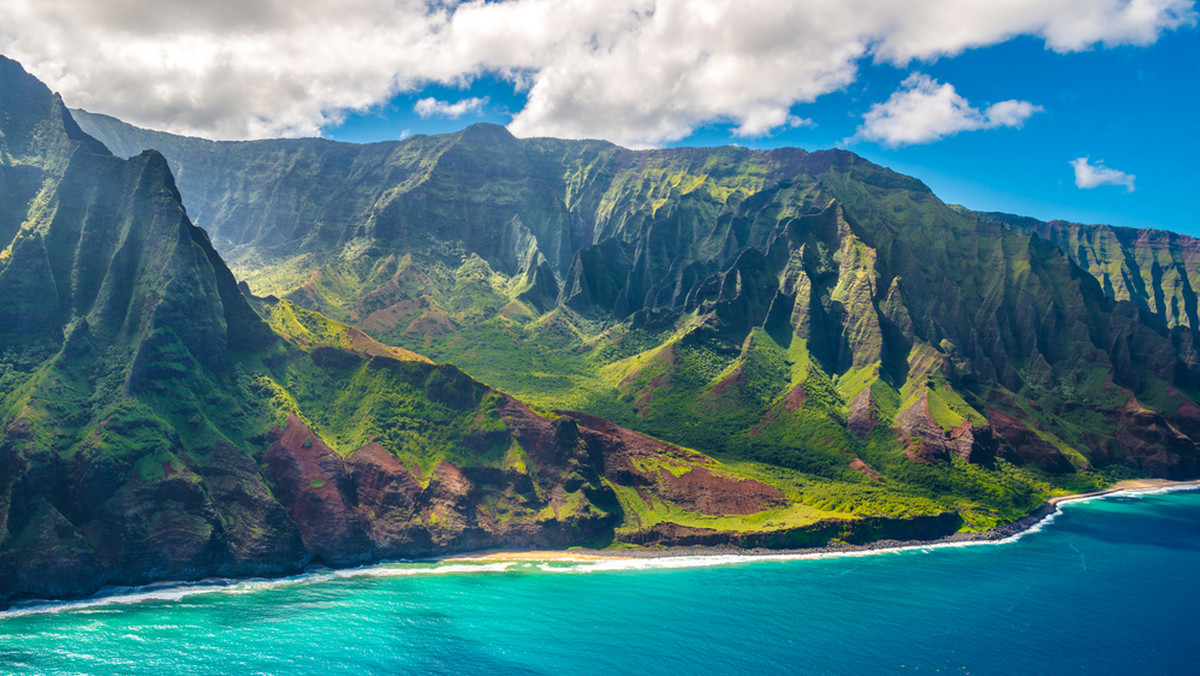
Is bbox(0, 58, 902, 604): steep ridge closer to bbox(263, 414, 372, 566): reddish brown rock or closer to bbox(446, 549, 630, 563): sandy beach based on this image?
bbox(263, 414, 372, 566): reddish brown rock

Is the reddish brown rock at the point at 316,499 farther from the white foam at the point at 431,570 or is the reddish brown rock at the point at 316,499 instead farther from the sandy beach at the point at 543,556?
the sandy beach at the point at 543,556

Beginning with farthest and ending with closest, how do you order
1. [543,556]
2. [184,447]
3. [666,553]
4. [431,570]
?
[666,553] < [543,556] < [431,570] < [184,447]

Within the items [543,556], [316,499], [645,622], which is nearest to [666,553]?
[543,556]

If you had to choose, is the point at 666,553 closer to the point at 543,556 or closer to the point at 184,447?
the point at 543,556

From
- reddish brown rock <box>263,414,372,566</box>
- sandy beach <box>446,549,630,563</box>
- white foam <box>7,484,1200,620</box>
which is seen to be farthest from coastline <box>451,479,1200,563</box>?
reddish brown rock <box>263,414,372,566</box>

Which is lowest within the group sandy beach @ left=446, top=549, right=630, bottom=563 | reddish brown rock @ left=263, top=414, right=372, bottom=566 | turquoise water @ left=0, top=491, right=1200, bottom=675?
turquoise water @ left=0, top=491, right=1200, bottom=675

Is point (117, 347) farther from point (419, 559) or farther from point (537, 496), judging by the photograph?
point (537, 496)

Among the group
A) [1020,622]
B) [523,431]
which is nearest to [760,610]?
[1020,622]
